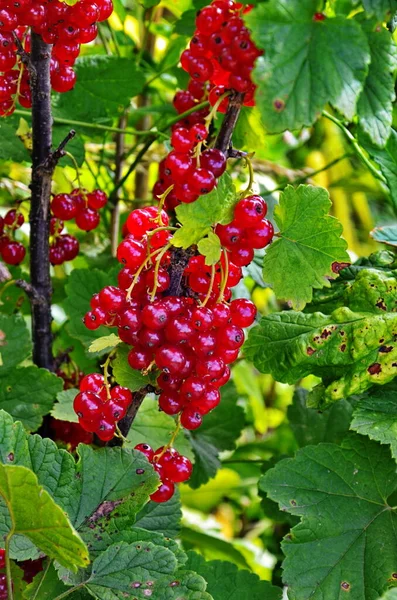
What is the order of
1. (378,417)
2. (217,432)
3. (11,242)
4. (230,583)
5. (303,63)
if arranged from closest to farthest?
(303,63) → (378,417) → (230,583) → (11,242) → (217,432)

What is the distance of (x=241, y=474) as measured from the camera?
1604 millimetres

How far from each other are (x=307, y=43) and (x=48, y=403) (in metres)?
0.56

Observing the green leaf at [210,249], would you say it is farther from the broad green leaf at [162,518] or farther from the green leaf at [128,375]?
the broad green leaf at [162,518]

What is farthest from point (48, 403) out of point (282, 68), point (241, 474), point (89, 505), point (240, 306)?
point (241, 474)

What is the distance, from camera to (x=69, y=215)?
916 millimetres

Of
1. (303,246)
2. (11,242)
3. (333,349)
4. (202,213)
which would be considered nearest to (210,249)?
(202,213)

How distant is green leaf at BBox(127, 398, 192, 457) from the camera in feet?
2.95

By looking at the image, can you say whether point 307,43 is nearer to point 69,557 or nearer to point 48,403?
point 69,557

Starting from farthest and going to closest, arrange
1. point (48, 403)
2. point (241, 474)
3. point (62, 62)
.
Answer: point (241, 474) < point (48, 403) < point (62, 62)

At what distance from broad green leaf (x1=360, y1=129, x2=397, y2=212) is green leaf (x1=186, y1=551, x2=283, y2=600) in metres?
0.50

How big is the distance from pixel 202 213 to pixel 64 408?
38cm

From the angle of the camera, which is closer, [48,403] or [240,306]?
[240,306]

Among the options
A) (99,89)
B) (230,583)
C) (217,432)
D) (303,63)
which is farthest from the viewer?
(217,432)

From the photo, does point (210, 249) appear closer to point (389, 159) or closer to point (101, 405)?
point (101, 405)
